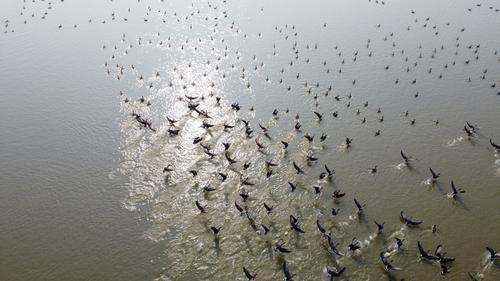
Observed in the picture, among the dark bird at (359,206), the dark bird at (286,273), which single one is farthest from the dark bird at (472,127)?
the dark bird at (286,273)

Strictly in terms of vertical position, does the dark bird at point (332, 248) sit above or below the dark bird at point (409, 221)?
above

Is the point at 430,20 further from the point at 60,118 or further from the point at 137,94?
the point at 60,118

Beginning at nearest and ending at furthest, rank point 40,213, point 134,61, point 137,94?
1. point 40,213
2. point 137,94
3. point 134,61

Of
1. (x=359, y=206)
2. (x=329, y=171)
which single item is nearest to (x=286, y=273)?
(x=359, y=206)

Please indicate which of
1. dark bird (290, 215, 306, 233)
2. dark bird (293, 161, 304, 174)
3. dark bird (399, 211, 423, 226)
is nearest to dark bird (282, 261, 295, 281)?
dark bird (290, 215, 306, 233)

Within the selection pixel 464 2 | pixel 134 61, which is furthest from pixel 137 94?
pixel 464 2

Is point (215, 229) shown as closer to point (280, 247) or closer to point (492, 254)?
point (280, 247)

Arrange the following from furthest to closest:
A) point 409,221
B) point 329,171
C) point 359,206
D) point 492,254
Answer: point 329,171 → point 359,206 → point 409,221 → point 492,254

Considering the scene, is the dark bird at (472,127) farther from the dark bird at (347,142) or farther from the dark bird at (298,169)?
the dark bird at (298,169)
